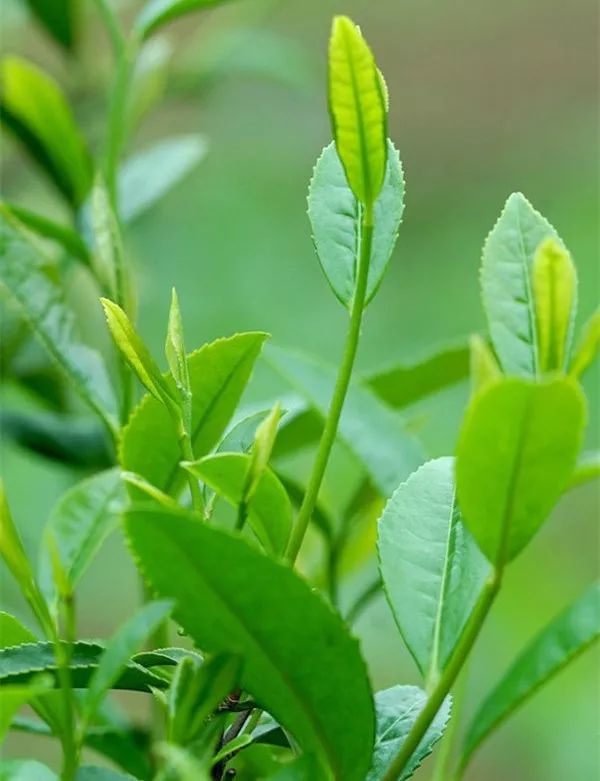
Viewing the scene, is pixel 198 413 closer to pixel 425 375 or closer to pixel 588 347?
pixel 588 347

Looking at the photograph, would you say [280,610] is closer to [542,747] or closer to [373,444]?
[373,444]

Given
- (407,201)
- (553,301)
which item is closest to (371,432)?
(553,301)

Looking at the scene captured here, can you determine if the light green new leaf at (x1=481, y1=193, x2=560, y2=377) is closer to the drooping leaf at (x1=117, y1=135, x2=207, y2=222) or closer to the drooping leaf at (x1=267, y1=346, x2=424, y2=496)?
the drooping leaf at (x1=267, y1=346, x2=424, y2=496)

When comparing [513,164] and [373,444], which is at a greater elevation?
[513,164]

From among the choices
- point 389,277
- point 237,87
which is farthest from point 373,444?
point 237,87

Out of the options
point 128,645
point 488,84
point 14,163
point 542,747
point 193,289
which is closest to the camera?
point 128,645
